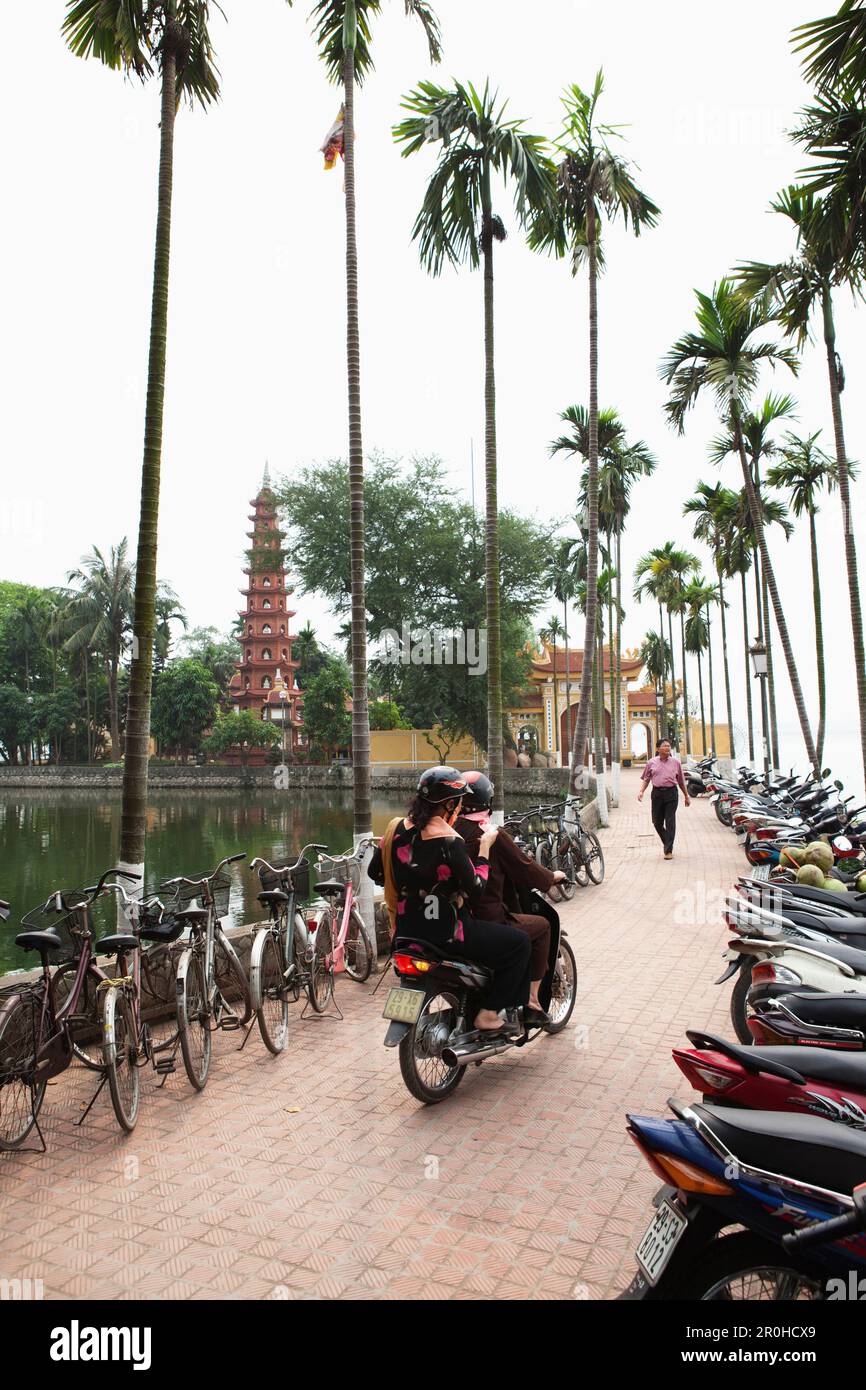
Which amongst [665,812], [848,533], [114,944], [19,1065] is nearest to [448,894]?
[114,944]

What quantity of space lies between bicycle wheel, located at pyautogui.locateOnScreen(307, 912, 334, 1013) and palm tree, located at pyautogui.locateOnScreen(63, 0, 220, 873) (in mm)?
1351

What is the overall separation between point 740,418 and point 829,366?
14.6ft

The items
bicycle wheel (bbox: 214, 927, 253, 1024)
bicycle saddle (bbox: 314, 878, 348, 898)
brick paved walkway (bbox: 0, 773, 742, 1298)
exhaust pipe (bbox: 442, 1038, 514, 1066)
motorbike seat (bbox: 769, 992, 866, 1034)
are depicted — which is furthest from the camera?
bicycle saddle (bbox: 314, 878, 348, 898)

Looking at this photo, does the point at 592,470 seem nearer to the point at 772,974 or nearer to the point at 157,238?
the point at 157,238

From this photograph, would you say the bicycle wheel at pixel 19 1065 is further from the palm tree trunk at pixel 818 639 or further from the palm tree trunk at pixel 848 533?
the palm tree trunk at pixel 818 639

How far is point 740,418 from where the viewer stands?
17.0 meters

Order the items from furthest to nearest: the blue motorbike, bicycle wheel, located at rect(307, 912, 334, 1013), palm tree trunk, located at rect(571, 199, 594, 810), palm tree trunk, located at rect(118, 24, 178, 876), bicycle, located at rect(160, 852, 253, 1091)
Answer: palm tree trunk, located at rect(571, 199, 594, 810) < palm tree trunk, located at rect(118, 24, 178, 876) < bicycle wheel, located at rect(307, 912, 334, 1013) < bicycle, located at rect(160, 852, 253, 1091) < the blue motorbike

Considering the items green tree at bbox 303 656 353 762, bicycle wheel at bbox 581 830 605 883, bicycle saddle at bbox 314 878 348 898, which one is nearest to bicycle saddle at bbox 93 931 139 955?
bicycle saddle at bbox 314 878 348 898

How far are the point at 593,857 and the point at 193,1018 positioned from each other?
7.37 meters

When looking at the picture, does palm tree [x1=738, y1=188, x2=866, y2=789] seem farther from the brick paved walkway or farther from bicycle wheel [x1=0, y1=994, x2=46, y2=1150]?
Answer: bicycle wheel [x1=0, y1=994, x2=46, y2=1150]

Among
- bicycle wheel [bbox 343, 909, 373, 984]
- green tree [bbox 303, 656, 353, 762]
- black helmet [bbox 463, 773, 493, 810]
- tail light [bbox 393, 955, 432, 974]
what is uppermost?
green tree [bbox 303, 656, 353, 762]

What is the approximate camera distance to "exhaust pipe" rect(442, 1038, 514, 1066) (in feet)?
14.1
